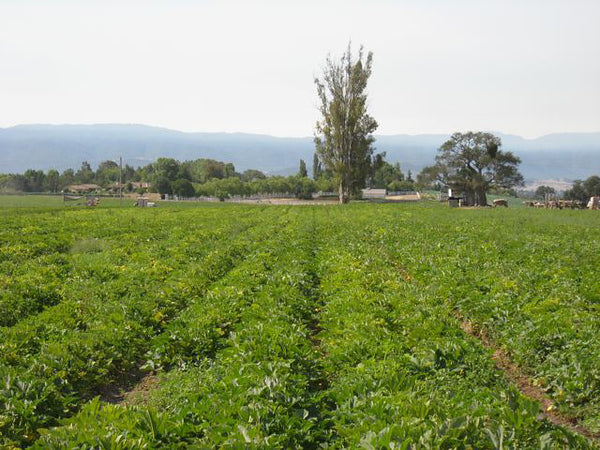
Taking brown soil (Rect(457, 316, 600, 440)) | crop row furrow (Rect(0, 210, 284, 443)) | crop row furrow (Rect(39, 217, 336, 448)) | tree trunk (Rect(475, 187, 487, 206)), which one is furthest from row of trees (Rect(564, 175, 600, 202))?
crop row furrow (Rect(39, 217, 336, 448))

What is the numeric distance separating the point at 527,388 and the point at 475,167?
274 feet

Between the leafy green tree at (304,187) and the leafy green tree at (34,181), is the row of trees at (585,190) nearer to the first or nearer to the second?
the leafy green tree at (304,187)

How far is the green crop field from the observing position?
18.1ft

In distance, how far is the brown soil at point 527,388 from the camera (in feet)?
22.0

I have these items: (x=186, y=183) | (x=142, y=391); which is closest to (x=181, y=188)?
(x=186, y=183)

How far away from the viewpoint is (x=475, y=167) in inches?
3386

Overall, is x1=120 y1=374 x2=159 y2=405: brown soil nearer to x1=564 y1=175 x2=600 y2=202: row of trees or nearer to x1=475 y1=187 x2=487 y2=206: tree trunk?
x1=475 y1=187 x2=487 y2=206: tree trunk

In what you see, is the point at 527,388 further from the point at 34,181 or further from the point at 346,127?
the point at 34,181

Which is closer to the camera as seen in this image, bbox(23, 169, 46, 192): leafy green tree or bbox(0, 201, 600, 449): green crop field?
bbox(0, 201, 600, 449): green crop field

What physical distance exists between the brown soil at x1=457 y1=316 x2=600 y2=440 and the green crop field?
0.04 meters

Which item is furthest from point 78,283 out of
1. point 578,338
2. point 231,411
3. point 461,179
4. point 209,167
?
point 209,167

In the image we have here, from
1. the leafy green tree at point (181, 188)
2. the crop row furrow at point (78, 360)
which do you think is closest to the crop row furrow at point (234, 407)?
the crop row furrow at point (78, 360)

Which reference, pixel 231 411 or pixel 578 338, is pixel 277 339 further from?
pixel 578 338

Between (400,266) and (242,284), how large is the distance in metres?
7.57
